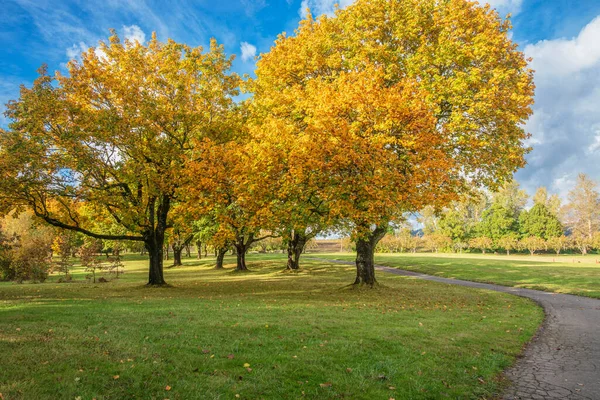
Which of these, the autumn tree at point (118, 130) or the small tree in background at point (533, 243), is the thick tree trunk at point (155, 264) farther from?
the small tree in background at point (533, 243)

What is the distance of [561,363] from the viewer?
8242mm

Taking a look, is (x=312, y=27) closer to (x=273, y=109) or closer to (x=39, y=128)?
(x=273, y=109)

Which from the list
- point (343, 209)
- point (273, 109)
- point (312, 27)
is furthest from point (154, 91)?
point (343, 209)

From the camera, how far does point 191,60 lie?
2273 cm

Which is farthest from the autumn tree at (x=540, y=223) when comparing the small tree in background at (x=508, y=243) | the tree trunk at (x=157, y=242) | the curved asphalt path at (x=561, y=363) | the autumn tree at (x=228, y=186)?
the tree trunk at (x=157, y=242)

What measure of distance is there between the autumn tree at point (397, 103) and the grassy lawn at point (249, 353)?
20.2 feet

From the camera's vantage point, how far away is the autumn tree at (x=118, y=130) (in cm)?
1742

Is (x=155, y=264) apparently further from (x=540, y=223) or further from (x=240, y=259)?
(x=540, y=223)

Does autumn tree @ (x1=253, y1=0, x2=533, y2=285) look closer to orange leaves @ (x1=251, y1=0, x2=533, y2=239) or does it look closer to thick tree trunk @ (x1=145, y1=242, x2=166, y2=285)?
orange leaves @ (x1=251, y1=0, x2=533, y2=239)

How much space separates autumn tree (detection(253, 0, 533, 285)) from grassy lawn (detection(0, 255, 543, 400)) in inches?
243

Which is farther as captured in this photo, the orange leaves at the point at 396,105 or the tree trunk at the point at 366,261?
the tree trunk at the point at 366,261

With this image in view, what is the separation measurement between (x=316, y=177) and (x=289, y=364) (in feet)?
38.2

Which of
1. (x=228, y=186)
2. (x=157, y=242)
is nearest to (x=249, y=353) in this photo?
(x=228, y=186)

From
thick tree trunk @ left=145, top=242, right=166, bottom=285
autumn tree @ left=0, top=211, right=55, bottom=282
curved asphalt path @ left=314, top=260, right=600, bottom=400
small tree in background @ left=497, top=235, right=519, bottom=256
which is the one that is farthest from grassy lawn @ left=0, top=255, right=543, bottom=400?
small tree in background @ left=497, top=235, right=519, bottom=256
